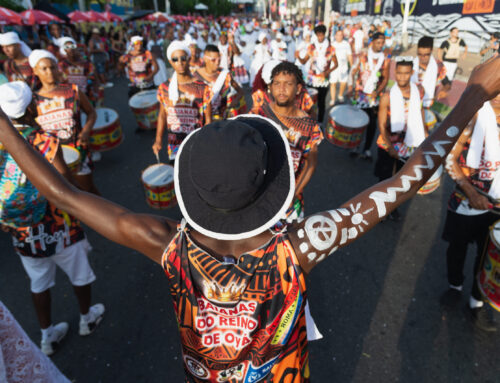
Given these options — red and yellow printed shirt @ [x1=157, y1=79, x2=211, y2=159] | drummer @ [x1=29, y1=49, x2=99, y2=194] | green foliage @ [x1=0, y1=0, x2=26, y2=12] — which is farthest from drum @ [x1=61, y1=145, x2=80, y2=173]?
green foliage @ [x1=0, y1=0, x2=26, y2=12]

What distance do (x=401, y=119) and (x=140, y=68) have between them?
6037 millimetres

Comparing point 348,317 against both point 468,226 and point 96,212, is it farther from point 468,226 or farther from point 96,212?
point 96,212

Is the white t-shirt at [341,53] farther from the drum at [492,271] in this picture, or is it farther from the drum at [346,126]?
the drum at [492,271]

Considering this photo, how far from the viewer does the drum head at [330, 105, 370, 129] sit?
5203 mm

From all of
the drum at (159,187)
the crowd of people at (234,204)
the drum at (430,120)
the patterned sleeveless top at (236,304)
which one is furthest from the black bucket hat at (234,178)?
the drum at (430,120)

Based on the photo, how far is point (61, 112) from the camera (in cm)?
396

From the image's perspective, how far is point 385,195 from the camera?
1241 mm

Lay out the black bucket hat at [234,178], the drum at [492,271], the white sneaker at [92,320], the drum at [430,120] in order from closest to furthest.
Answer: the black bucket hat at [234,178], the drum at [492,271], the white sneaker at [92,320], the drum at [430,120]

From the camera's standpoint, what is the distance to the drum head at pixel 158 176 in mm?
3580

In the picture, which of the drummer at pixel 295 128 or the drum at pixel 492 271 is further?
the drummer at pixel 295 128

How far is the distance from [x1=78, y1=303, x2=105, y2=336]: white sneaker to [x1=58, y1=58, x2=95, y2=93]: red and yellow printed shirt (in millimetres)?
5323

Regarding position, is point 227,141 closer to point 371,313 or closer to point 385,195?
point 385,195

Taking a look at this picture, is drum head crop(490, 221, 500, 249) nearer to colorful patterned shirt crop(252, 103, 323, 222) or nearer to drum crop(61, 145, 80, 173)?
colorful patterned shirt crop(252, 103, 323, 222)

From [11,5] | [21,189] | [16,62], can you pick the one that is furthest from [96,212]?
[11,5]
